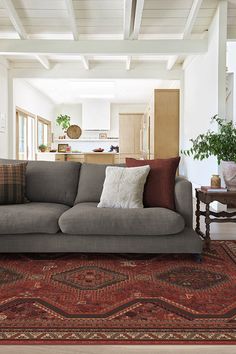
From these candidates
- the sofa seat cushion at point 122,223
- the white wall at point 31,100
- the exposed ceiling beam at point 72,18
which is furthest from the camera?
the white wall at point 31,100

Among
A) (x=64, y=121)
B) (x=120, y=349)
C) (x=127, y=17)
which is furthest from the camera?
(x=64, y=121)

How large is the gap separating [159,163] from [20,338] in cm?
194

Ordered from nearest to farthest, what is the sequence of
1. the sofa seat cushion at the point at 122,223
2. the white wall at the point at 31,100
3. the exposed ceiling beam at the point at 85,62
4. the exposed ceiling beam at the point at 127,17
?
the sofa seat cushion at the point at 122,223
the exposed ceiling beam at the point at 127,17
the exposed ceiling beam at the point at 85,62
the white wall at the point at 31,100

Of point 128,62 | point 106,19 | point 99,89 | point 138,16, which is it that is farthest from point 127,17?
point 99,89

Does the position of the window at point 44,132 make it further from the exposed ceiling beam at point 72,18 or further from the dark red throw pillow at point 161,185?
the dark red throw pillow at point 161,185

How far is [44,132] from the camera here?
12867mm

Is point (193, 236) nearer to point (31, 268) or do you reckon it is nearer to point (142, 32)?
point (31, 268)

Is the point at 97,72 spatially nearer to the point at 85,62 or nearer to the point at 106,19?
the point at 85,62

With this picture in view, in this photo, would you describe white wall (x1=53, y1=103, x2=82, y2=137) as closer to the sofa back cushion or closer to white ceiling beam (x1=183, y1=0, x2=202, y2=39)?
white ceiling beam (x1=183, y1=0, x2=202, y2=39)

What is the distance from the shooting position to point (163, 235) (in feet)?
9.14

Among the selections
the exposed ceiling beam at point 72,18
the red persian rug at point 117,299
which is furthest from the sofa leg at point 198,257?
the exposed ceiling beam at point 72,18

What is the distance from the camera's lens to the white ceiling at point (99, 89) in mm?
10164

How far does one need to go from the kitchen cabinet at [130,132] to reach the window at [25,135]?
2819 millimetres

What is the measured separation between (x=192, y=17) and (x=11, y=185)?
3997mm
